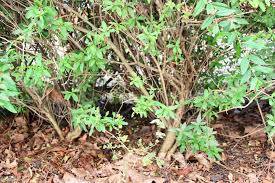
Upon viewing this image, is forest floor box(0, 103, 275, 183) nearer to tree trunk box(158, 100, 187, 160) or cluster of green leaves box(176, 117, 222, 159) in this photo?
tree trunk box(158, 100, 187, 160)

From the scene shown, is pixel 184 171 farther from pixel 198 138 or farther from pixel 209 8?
→ pixel 209 8

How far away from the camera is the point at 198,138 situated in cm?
266

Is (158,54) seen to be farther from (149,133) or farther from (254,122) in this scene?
(254,122)


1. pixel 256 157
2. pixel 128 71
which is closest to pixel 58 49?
pixel 128 71

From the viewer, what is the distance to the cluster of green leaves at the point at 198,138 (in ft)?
8.70

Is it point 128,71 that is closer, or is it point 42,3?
point 42,3

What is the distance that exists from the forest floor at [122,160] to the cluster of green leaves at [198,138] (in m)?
0.20

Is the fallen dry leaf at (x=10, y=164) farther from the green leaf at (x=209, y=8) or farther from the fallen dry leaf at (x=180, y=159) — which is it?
the green leaf at (x=209, y=8)

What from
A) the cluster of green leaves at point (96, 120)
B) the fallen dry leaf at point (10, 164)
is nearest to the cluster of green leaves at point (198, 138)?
the cluster of green leaves at point (96, 120)

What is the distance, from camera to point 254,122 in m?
3.36

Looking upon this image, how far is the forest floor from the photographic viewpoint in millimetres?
2824

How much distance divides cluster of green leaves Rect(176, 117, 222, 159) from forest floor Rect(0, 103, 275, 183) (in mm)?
203

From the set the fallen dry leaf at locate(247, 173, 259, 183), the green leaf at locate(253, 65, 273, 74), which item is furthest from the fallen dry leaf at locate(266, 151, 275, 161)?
the green leaf at locate(253, 65, 273, 74)

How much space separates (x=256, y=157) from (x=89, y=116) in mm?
1283
